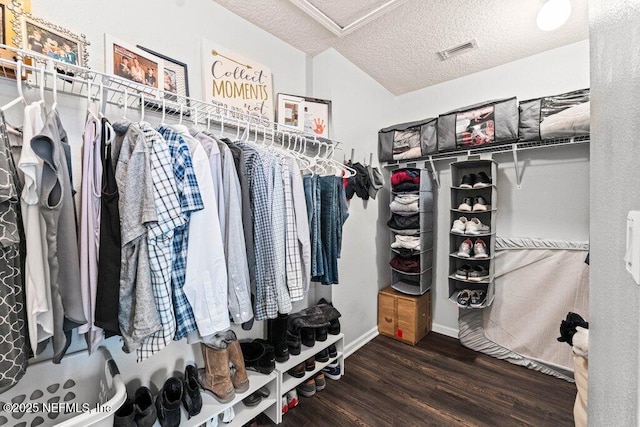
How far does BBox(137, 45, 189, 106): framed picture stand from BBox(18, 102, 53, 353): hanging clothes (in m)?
0.74

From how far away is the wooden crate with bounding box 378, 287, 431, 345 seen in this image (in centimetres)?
236

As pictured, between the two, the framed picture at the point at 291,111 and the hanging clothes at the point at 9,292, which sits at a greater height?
the framed picture at the point at 291,111

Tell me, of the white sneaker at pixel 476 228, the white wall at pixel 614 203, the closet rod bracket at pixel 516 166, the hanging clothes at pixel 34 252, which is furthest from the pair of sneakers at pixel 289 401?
the closet rod bracket at pixel 516 166

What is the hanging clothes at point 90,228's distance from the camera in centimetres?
84

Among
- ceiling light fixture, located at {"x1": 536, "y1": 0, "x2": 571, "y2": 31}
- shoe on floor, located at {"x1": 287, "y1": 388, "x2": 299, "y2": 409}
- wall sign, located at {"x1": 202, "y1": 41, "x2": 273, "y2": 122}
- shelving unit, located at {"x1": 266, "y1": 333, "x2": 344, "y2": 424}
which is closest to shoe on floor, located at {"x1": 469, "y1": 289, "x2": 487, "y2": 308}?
shelving unit, located at {"x1": 266, "y1": 333, "x2": 344, "y2": 424}

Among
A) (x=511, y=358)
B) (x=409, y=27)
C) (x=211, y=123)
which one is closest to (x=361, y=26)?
(x=409, y=27)

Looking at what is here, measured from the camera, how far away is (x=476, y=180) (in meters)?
2.14

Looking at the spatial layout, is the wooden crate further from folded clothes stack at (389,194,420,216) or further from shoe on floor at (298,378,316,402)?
shoe on floor at (298,378,316,402)

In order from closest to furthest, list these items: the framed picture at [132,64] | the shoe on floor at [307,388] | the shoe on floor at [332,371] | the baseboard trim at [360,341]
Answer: the framed picture at [132,64]
the shoe on floor at [307,388]
the shoe on floor at [332,371]
the baseboard trim at [360,341]

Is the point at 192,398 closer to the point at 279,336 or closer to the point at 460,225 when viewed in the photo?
the point at 279,336

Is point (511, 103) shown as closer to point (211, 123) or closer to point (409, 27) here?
point (409, 27)

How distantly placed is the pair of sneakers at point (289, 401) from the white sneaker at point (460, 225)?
1714mm

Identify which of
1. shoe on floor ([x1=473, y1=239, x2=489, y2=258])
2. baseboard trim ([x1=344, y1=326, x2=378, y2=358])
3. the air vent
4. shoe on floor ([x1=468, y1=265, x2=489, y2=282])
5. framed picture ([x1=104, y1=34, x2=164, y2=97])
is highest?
the air vent

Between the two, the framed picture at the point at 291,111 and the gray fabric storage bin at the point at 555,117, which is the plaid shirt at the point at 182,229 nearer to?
the framed picture at the point at 291,111
